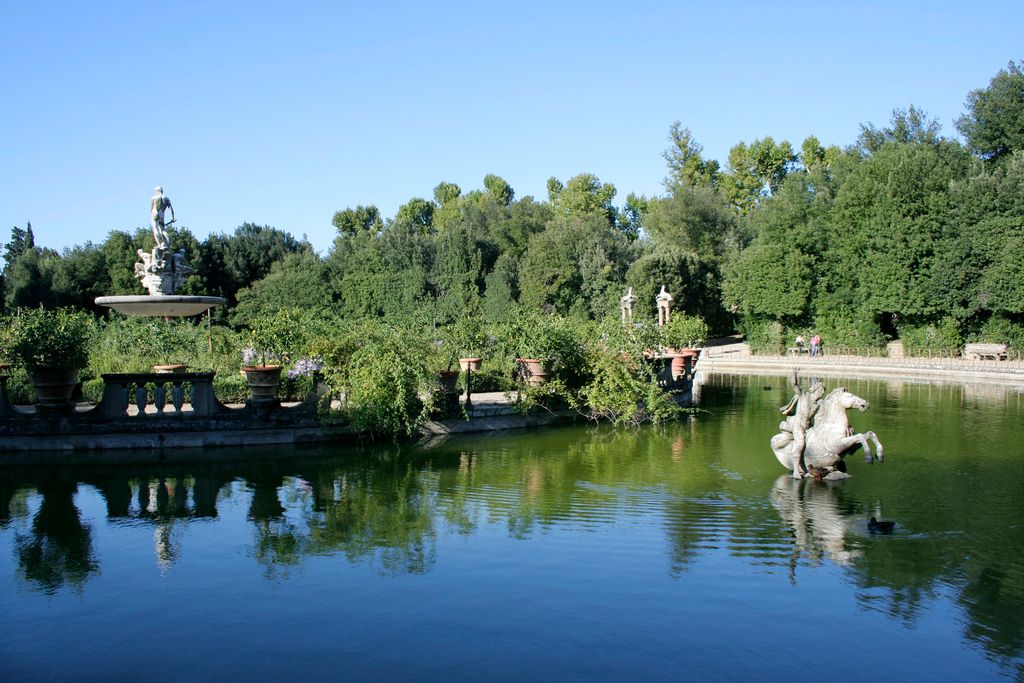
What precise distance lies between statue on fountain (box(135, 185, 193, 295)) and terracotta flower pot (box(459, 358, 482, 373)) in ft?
16.8

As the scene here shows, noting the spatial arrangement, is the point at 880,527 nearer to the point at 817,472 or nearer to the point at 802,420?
the point at 817,472

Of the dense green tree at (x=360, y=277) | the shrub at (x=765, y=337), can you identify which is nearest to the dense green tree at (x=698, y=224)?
the shrub at (x=765, y=337)

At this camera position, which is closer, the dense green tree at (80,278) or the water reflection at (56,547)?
the water reflection at (56,547)

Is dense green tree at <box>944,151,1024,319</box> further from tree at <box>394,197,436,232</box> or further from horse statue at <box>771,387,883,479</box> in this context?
tree at <box>394,197,436,232</box>

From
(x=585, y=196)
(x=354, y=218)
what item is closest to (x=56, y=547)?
(x=585, y=196)

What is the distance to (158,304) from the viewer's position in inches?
497

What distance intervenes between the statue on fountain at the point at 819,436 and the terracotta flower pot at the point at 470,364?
20.0 ft

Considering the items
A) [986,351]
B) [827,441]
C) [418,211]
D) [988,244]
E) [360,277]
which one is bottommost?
[827,441]

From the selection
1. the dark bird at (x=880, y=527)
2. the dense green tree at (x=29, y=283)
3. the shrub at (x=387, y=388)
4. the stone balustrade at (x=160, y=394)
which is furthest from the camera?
the dense green tree at (x=29, y=283)

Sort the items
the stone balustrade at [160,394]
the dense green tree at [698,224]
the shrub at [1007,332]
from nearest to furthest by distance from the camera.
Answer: the stone balustrade at [160,394]
the shrub at [1007,332]
the dense green tree at [698,224]

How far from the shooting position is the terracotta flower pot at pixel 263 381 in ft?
42.5

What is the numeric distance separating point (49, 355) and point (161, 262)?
265cm

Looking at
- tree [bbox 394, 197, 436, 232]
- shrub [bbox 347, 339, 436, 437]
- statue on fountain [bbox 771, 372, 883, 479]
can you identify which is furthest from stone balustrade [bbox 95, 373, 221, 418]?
tree [bbox 394, 197, 436, 232]

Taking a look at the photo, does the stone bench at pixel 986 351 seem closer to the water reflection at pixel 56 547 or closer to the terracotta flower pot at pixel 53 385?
the terracotta flower pot at pixel 53 385
